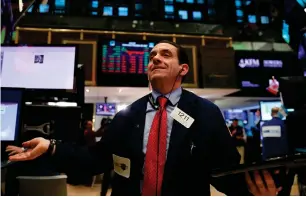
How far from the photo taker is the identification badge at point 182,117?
4.03 feet

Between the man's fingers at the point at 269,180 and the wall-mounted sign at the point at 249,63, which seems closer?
the man's fingers at the point at 269,180

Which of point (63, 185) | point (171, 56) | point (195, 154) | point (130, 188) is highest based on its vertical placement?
point (171, 56)

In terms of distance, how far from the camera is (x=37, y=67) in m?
2.05

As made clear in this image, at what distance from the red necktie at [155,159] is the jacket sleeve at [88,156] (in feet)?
0.56

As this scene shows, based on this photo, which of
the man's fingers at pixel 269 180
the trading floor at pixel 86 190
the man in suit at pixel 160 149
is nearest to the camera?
the man's fingers at pixel 269 180

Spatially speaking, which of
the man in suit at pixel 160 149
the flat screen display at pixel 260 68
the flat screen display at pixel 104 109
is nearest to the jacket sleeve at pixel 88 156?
the man in suit at pixel 160 149

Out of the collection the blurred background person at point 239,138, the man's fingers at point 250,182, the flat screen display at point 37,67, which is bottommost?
the blurred background person at point 239,138

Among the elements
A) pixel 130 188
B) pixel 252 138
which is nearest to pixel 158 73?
pixel 130 188

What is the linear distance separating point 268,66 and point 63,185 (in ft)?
21.1

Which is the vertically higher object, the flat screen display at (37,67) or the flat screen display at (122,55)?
the flat screen display at (122,55)

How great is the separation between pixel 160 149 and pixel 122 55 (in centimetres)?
424

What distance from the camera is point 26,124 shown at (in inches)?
71.5

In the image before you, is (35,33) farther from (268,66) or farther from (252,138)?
(268,66)

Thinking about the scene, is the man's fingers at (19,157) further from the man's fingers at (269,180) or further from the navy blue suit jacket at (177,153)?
the man's fingers at (269,180)
